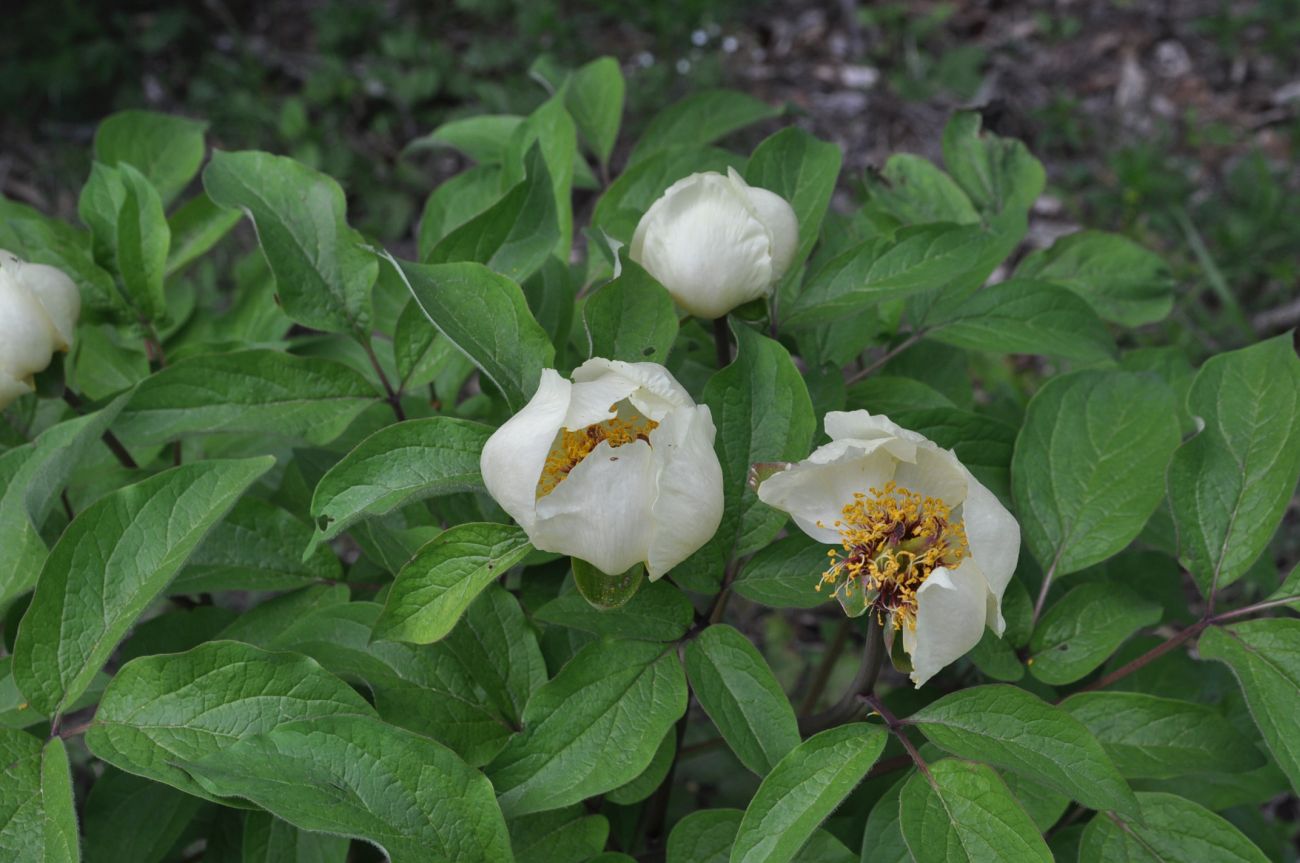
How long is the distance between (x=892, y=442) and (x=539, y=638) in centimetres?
47

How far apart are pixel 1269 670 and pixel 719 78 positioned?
352 centimetres

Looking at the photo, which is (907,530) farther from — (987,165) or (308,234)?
(987,165)

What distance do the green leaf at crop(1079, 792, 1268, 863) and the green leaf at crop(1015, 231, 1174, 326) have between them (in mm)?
804

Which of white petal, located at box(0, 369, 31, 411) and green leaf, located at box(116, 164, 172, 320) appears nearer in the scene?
white petal, located at box(0, 369, 31, 411)

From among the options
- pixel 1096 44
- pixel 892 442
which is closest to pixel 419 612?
pixel 892 442

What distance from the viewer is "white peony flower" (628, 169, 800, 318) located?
1.23 meters

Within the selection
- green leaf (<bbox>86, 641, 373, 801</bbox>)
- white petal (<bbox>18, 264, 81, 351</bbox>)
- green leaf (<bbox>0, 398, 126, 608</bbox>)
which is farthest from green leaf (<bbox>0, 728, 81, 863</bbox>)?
white petal (<bbox>18, 264, 81, 351</bbox>)

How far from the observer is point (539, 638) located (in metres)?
1.29

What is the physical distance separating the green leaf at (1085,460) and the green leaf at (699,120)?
781 millimetres

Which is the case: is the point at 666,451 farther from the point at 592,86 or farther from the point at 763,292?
the point at 592,86

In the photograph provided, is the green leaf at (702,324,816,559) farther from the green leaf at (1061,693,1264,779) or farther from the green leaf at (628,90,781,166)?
the green leaf at (628,90,781,166)

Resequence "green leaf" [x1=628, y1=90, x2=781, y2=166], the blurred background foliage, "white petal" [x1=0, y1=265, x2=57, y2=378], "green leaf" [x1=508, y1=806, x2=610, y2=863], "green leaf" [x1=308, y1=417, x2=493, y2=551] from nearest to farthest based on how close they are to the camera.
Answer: "green leaf" [x1=308, y1=417, x2=493, y2=551]
"green leaf" [x1=508, y1=806, x2=610, y2=863]
"white petal" [x1=0, y1=265, x2=57, y2=378]
"green leaf" [x1=628, y1=90, x2=781, y2=166]
the blurred background foliage

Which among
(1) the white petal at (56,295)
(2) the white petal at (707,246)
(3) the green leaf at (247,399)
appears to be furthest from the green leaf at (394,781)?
(1) the white petal at (56,295)

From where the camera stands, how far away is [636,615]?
1126 millimetres
